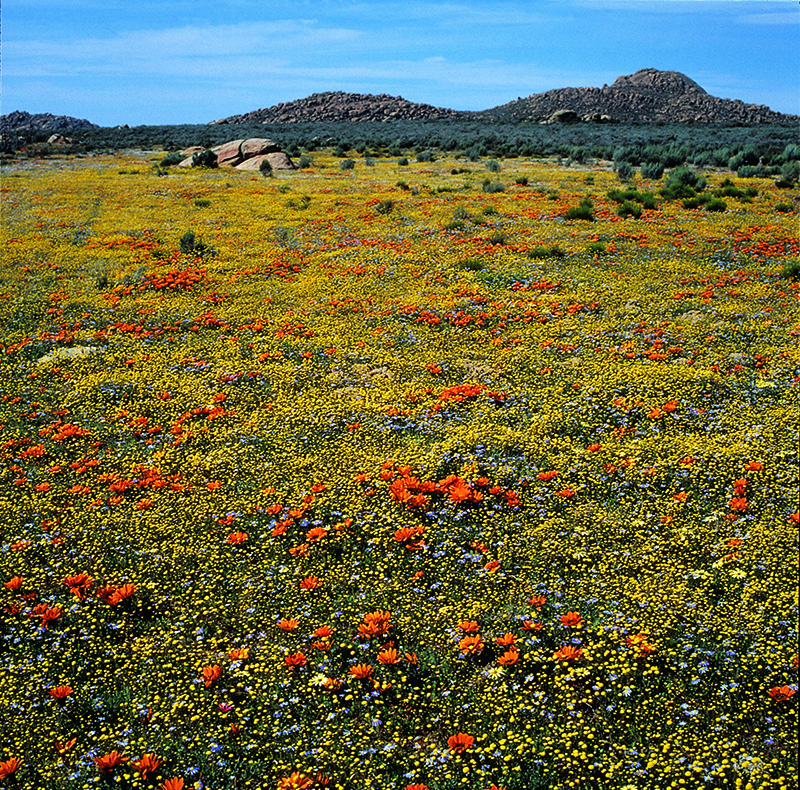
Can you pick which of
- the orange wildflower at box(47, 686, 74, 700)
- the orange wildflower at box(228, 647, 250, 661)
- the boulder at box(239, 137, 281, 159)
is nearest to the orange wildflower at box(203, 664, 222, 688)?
the orange wildflower at box(228, 647, 250, 661)

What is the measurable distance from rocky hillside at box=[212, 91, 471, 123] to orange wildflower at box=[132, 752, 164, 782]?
5473 inches

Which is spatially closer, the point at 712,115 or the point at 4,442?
the point at 4,442

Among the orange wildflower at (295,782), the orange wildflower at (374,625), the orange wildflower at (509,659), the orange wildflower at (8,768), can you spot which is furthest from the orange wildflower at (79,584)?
the orange wildflower at (509,659)

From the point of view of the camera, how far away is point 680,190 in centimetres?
2767

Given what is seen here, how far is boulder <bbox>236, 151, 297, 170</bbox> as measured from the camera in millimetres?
48050

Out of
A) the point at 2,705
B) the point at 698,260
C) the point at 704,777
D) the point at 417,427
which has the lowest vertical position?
the point at 2,705

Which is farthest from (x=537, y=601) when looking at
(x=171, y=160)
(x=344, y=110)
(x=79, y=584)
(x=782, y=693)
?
(x=344, y=110)

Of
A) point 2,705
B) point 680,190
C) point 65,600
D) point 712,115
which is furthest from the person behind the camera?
point 712,115

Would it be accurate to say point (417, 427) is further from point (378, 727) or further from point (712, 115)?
point (712, 115)

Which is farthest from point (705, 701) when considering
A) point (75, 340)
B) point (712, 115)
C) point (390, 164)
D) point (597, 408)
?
point (712, 115)

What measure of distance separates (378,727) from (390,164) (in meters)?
51.1

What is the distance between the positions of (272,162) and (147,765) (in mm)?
49497

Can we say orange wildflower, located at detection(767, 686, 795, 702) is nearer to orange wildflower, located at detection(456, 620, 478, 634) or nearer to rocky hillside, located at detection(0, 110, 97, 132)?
orange wildflower, located at detection(456, 620, 478, 634)

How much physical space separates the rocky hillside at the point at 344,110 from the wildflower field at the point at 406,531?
12866 cm
